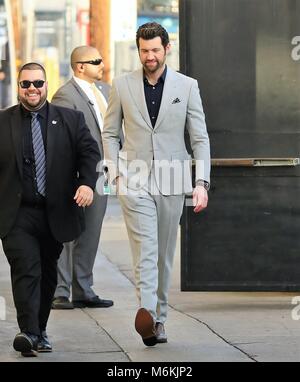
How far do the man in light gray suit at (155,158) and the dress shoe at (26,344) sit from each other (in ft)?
2.26

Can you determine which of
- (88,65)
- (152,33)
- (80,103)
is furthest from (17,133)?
(88,65)

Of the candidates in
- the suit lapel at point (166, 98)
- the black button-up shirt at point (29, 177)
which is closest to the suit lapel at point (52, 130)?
the black button-up shirt at point (29, 177)

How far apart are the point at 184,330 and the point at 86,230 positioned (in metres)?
1.64

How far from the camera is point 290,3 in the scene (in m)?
8.54

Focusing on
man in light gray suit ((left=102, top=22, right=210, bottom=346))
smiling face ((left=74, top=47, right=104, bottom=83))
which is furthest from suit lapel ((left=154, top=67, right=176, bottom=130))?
smiling face ((left=74, top=47, right=104, bottom=83))

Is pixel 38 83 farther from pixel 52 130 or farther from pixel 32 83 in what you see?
pixel 52 130

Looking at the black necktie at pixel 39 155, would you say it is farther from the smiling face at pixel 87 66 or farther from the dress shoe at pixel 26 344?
the smiling face at pixel 87 66

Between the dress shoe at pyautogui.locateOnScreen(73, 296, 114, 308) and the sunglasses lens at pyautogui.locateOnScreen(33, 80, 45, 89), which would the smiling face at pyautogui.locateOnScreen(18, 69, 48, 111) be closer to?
the sunglasses lens at pyautogui.locateOnScreen(33, 80, 45, 89)

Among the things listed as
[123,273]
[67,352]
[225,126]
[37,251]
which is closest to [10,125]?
[37,251]

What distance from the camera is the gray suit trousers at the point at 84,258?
909cm

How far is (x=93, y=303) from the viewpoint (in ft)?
29.6

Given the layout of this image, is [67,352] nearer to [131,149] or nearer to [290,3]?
[131,149]

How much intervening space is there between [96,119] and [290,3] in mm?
1787

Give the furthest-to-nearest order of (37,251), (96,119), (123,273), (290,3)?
(123,273)
(96,119)
(290,3)
(37,251)
